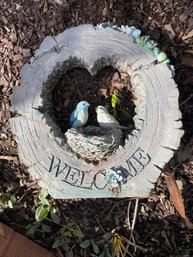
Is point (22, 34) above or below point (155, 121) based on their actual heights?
above

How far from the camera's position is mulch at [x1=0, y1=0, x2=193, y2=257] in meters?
2.23

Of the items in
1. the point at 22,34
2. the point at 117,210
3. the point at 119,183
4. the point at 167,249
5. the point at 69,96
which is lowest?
the point at 167,249

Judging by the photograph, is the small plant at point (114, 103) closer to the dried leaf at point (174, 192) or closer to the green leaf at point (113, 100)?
the green leaf at point (113, 100)

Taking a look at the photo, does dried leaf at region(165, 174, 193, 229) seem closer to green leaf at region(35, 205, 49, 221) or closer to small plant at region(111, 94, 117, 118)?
small plant at region(111, 94, 117, 118)

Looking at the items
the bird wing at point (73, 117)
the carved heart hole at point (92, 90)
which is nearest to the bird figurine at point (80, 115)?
the bird wing at point (73, 117)

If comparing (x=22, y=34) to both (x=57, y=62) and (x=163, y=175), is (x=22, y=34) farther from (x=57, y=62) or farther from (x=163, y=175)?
(x=163, y=175)

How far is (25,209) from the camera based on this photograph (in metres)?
2.32

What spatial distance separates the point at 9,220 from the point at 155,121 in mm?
782

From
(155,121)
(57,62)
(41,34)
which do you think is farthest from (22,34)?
(155,121)

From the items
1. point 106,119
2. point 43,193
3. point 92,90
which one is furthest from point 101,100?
point 43,193

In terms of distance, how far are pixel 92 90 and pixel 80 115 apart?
7.2 inches

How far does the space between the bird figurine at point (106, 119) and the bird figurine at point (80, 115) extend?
0.05 meters

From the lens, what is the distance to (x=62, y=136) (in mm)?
2082

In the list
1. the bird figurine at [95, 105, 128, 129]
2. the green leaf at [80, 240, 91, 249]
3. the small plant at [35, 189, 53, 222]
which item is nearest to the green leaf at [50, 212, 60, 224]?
the small plant at [35, 189, 53, 222]
